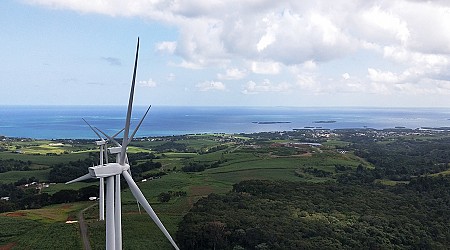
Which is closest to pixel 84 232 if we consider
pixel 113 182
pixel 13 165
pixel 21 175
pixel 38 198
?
pixel 38 198

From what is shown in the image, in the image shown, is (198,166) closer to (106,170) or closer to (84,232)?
A: (84,232)

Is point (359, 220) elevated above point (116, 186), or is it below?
below

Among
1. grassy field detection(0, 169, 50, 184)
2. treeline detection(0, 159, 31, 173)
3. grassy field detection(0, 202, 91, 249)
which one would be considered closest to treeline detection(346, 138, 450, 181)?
grassy field detection(0, 202, 91, 249)

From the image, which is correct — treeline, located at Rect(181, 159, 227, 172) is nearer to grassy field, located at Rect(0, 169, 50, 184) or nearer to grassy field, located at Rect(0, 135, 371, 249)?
grassy field, located at Rect(0, 135, 371, 249)

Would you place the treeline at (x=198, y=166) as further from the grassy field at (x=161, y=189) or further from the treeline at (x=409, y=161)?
the treeline at (x=409, y=161)

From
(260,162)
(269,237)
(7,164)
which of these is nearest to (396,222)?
(269,237)

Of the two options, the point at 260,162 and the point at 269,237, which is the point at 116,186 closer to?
the point at 269,237
